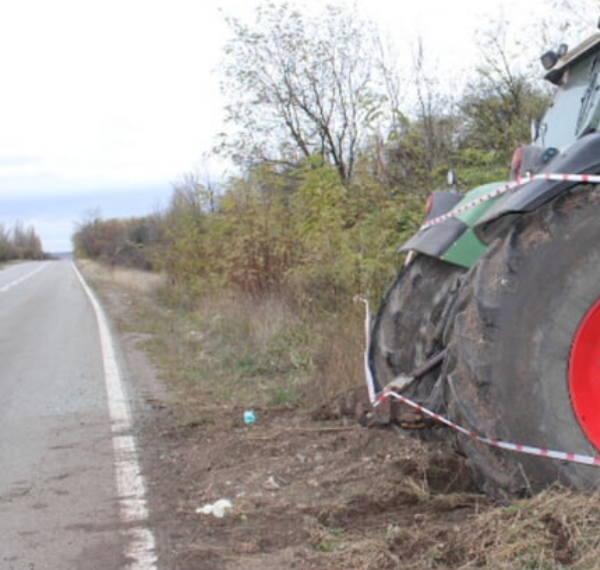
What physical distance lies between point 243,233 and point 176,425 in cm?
701

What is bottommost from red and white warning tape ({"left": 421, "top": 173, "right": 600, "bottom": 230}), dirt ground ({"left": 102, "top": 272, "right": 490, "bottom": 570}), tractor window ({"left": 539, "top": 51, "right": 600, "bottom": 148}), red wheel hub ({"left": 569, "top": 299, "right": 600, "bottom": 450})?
dirt ground ({"left": 102, "top": 272, "right": 490, "bottom": 570})

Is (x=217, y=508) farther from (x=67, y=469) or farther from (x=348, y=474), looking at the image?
(x=67, y=469)

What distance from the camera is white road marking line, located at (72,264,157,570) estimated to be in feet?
12.9

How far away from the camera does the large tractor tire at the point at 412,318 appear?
4688mm

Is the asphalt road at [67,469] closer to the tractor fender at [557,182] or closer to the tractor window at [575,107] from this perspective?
the tractor fender at [557,182]

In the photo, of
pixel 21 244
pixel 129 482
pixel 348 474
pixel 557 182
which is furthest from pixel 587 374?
pixel 21 244

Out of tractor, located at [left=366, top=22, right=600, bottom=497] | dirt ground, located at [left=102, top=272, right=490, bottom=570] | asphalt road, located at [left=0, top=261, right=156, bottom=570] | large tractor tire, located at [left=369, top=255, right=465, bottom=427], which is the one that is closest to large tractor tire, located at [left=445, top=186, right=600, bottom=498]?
tractor, located at [left=366, top=22, right=600, bottom=497]

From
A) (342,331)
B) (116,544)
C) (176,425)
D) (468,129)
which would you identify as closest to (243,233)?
(468,129)

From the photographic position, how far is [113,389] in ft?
27.2

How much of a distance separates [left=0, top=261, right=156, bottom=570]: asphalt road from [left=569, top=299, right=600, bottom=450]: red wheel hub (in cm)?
200

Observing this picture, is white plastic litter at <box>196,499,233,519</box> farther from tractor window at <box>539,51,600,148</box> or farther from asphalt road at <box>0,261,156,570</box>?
tractor window at <box>539,51,600,148</box>

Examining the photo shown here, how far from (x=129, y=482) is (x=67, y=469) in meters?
0.63

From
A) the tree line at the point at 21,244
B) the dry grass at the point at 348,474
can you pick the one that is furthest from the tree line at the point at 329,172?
the tree line at the point at 21,244

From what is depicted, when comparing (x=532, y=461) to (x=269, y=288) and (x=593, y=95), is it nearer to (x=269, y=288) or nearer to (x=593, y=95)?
(x=593, y=95)
